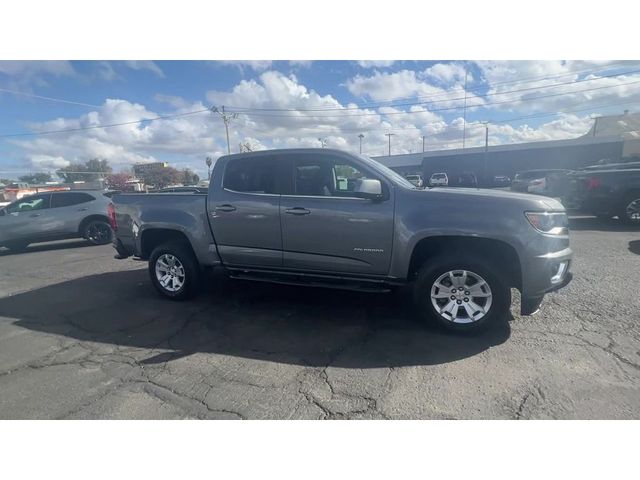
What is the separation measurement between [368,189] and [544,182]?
13376 millimetres

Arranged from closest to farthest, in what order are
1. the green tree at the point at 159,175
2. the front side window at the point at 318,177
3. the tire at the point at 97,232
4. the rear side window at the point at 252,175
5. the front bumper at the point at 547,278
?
the front bumper at the point at 547,278 < the front side window at the point at 318,177 < the rear side window at the point at 252,175 < the tire at the point at 97,232 < the green tree at the point at 159,175

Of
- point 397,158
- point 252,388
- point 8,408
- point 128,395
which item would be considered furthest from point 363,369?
point 397,158

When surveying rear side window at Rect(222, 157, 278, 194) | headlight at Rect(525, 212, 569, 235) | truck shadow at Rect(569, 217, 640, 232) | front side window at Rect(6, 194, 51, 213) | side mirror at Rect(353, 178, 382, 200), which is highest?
rear side window at Rect(222, 157, 278, 194)

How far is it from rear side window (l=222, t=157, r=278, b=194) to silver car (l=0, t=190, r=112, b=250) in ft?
24.3

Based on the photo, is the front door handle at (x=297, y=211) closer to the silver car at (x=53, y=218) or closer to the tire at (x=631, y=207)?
the silver car at (x=53, y=218)

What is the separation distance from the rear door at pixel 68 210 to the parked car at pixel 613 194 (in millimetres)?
13746

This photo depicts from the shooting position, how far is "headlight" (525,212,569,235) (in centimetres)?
332

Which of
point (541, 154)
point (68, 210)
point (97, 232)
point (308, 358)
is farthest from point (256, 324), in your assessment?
point (541, 154)

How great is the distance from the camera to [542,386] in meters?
2.70

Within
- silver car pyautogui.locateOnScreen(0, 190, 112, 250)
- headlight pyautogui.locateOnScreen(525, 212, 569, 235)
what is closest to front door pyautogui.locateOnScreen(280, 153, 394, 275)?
headlight pyautogui.locateOnScreen(525, 212, 569, 235)

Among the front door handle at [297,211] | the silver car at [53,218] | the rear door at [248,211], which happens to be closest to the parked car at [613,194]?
the front door handle at [297,211]

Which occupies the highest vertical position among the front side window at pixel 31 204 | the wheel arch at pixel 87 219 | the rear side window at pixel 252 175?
the rear side window at pixel 252 175

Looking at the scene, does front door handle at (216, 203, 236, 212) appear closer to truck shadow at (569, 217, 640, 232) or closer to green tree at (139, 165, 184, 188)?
truck shadow at (569, 217, 640, 232)

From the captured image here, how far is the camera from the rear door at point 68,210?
9.63 m
